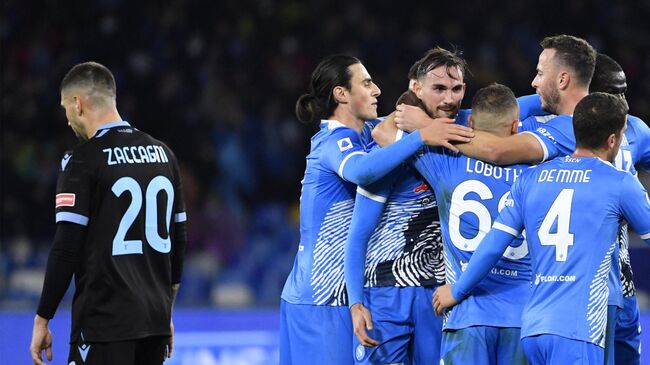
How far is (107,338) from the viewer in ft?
15.2

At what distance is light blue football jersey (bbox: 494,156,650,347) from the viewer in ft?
13.2

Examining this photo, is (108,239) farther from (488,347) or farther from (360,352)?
(488,347)

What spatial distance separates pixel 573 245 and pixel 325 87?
166cm

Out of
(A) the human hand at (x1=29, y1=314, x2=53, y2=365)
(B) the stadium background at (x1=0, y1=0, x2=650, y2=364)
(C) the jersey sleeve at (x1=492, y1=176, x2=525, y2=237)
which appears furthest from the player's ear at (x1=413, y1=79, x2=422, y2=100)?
(B) the stadium background at (x1=0, y1=0, x2=650, y2=364)

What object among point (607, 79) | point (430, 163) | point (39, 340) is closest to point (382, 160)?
point (430, 163)

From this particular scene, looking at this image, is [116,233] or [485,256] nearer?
[485,256]

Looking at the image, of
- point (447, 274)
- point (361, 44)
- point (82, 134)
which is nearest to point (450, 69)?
point (447, 274)

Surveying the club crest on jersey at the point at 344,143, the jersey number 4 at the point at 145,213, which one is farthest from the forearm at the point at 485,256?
the jersey number 4 at the point at 145,213

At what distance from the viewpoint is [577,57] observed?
468 centimetres

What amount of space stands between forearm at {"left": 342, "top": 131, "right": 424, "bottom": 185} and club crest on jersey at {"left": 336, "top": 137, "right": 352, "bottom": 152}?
0.20m

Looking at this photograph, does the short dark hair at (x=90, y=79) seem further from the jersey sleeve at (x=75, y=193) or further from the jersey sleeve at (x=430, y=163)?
the jersey sleeve at (x=430, y=163)

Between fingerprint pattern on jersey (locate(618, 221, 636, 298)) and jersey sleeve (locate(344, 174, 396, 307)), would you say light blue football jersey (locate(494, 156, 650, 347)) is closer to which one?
jersey sleeve (locate(344, 174, 396, 307))

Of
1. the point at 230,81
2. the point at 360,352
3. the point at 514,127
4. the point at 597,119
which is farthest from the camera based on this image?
the point at 230,81

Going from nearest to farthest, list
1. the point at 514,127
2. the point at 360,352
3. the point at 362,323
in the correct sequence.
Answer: the point at 514,127 → the point at 362,323 → the point at 360,352
